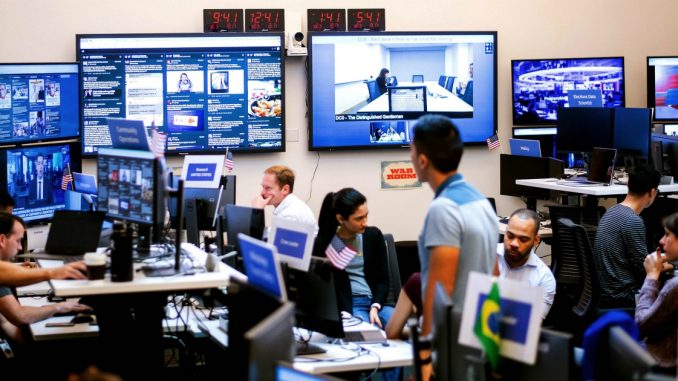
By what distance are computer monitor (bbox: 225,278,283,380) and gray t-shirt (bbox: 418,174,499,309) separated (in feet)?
2.06

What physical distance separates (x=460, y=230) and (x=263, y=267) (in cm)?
73

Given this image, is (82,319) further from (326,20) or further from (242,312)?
(326,20)

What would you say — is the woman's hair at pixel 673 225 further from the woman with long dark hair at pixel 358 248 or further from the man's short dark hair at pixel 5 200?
the man's short dark hair at pixel 5 200

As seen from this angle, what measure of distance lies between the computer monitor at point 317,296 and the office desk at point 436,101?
465 centimetres

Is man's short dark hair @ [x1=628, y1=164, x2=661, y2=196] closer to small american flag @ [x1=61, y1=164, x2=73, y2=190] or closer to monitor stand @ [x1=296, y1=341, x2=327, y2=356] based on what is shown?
monitor stand @ [x1=296, y1=341, x2=327, y2=356]

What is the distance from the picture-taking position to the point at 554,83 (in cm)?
916

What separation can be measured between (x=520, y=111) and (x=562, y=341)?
6.68 meters

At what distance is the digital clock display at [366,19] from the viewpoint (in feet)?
28.4

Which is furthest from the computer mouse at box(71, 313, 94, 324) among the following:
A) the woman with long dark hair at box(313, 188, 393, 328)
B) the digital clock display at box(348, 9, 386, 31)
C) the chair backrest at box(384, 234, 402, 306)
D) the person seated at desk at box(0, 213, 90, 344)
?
the digital clock display at box(348, 9, 386, 31)

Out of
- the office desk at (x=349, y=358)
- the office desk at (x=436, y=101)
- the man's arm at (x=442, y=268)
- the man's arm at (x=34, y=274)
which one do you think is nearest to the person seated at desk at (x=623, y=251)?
the office desk at (x=349, y=358)

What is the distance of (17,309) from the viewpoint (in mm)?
4898

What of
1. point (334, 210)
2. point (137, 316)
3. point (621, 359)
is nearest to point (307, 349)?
point (137, 316)

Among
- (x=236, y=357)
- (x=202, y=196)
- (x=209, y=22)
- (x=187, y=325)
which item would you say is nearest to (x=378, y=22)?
(x=209, y=22)

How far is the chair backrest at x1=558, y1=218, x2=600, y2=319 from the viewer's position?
581 centimetres
